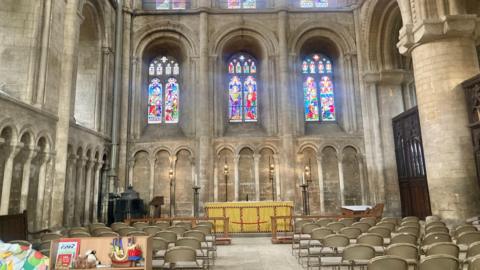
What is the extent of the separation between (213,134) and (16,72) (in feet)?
30.7

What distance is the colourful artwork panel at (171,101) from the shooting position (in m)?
19.4

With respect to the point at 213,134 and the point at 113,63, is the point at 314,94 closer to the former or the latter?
the point at 213,134

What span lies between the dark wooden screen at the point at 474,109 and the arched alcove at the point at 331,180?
310 inches

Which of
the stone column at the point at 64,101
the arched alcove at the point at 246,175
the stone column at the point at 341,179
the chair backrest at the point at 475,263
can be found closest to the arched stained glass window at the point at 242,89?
the arched alcove at the point at 246,175

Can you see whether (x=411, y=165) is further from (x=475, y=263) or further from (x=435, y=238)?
(x=475, y=263)

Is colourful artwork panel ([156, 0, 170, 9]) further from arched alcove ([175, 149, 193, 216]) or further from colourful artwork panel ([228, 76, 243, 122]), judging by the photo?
arched alcove ([175, 149, 193, 216])

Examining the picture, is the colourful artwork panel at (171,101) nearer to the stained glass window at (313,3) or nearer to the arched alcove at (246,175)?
the arched alcove at (246,175)

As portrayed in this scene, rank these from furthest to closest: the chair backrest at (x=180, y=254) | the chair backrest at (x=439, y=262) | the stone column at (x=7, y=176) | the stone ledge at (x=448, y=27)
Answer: the stone ledge at (x=448, y=27), the stone column at (x=7, y=176), the chair backrest at (x=180, y=254), the chair backrest at (x=439, y=262)

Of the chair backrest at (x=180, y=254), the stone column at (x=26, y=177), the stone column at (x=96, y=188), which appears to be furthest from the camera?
the stone column at (x=96, y=188)

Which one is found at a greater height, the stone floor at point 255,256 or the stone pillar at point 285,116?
the stone pillar at point 285,116

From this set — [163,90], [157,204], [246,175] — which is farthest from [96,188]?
[246,175]

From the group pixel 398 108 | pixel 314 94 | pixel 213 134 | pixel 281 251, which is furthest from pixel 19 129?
pixel 398 108

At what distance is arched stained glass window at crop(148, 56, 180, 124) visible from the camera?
19.4 m

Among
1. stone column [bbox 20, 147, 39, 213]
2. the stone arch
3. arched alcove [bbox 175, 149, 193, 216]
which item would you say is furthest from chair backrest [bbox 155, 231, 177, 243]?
arched alcove [bbox 175, 149, 193, 216]
